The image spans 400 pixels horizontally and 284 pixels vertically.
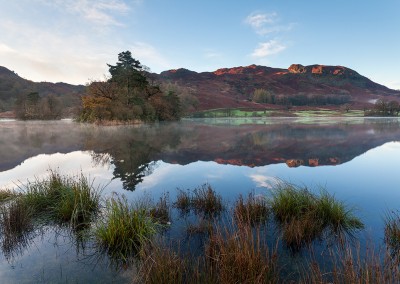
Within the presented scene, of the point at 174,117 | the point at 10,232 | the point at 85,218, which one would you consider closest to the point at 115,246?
the point at 85,218

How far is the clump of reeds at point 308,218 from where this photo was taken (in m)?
4.98

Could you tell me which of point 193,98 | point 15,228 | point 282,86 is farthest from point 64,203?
point 282,86

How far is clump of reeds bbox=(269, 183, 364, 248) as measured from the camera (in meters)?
4.98

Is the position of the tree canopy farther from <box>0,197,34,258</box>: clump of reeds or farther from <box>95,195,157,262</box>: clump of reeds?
<box>95,195,157,262</box>: clump of reeds

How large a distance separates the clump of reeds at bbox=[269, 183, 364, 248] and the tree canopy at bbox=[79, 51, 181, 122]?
4116 centimetres

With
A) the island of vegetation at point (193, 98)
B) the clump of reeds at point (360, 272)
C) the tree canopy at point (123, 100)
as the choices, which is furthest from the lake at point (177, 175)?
the island of vegetation at point (193, 98)

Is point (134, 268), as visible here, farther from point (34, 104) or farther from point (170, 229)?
point (34, 104)

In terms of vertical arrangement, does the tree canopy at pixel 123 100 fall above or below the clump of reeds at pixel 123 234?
above

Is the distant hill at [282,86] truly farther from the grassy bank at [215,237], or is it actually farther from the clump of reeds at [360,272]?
the clump of reeds at [360,272]

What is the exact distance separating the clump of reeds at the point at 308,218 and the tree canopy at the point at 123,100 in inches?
1621

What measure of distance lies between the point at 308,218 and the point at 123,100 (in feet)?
142

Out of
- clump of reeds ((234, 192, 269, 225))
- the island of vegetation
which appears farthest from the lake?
the island of vegetation

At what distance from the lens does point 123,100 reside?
44844 mm

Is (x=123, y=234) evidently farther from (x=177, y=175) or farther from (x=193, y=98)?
(x=193, y=98)
